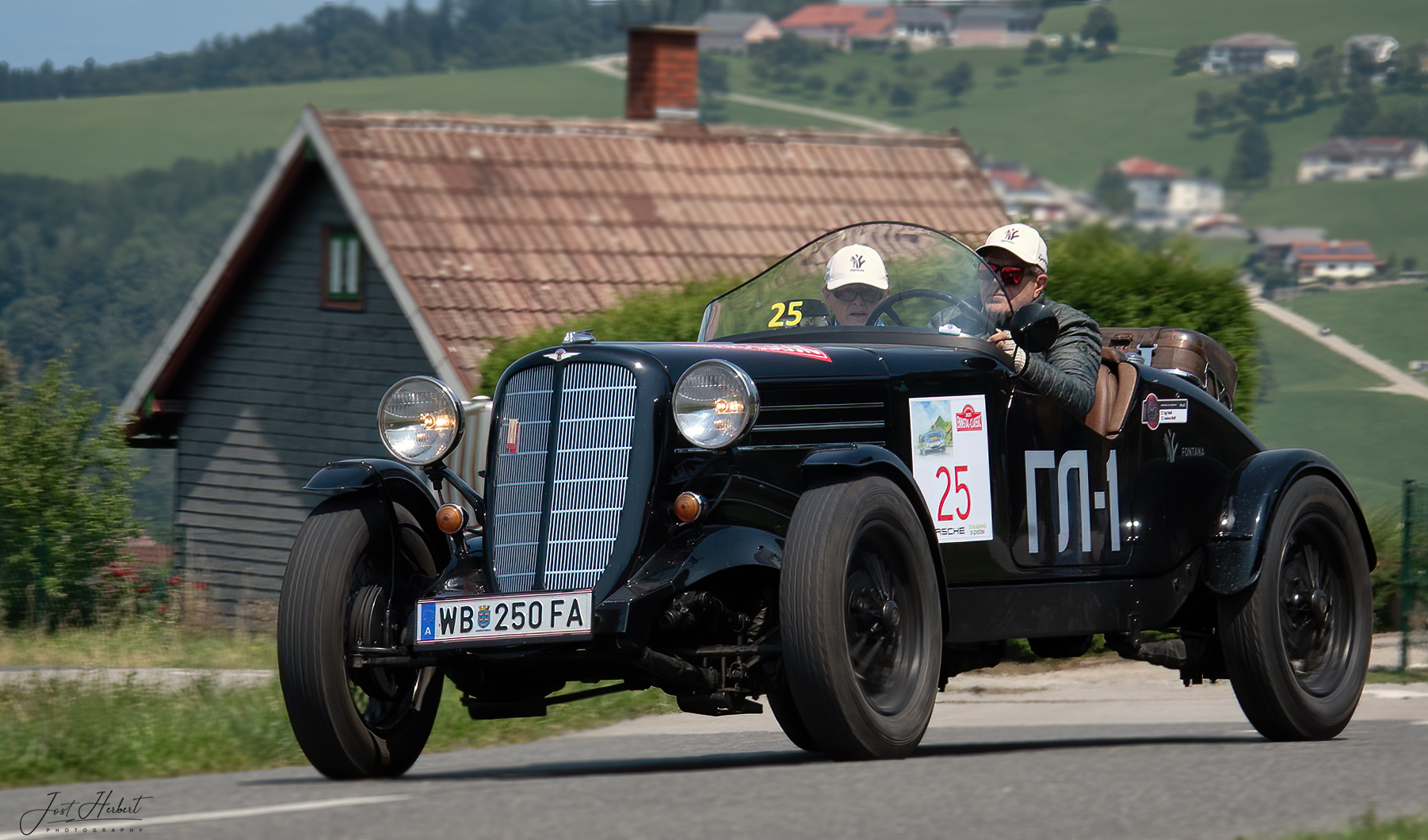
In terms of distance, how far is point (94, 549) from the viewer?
680 inches

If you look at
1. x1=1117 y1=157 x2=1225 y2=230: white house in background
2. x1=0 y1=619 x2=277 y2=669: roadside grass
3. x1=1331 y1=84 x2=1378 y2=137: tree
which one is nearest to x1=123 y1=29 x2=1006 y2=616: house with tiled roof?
x1=0 y1=619 x2=277 y2=669: roadside grass

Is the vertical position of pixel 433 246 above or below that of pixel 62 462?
above

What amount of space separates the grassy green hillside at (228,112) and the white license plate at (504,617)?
312 ft

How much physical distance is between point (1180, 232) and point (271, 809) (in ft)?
30.8

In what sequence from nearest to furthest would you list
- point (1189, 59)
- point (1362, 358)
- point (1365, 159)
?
point (1362, 358)
point (1365, 159)
point (1189, 59)

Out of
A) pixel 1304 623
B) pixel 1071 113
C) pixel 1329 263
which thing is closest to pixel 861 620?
pixel 1304 623

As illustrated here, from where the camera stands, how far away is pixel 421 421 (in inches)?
276

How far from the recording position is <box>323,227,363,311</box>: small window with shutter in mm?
22531

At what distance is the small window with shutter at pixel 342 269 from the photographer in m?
22.5

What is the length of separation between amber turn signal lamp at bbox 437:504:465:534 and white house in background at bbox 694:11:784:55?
122 metres

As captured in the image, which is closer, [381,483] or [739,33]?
[381,483]

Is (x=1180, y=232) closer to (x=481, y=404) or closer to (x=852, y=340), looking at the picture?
(x=481, y=404)

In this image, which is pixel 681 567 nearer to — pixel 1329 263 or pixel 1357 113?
pixel 1329 263

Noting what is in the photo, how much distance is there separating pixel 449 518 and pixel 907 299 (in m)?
1.99
